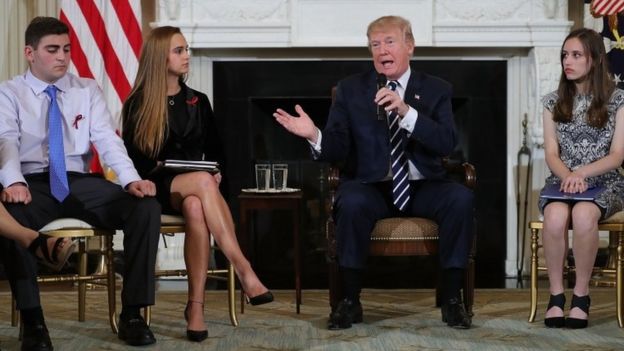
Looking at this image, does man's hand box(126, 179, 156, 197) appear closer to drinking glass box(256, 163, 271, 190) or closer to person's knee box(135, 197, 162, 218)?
person's knee box(135, 197, 162, 218)

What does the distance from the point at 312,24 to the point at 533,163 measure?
5.18ft

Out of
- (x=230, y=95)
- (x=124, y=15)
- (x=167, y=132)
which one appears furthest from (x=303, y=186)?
(x=167, y=132)

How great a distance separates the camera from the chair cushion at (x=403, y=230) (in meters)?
4.24

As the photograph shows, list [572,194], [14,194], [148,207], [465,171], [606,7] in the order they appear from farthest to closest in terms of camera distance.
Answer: [606,7] < [465,171] < [572,194] < [148,207] < [14,194]

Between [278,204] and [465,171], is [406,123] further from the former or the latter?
[278,204]

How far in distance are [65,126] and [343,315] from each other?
135 cm

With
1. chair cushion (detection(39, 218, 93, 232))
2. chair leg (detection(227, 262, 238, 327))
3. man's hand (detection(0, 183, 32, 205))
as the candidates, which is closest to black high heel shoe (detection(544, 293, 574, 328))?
chair leg (detection(227, 262, 238, 327))

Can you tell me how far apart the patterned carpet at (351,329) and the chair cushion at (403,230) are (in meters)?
0.36

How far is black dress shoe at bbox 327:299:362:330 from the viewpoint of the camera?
4199 mm

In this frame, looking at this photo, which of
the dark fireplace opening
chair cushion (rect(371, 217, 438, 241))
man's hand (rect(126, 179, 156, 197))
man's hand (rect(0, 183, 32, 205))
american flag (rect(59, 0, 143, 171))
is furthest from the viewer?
the dark fireplace opening

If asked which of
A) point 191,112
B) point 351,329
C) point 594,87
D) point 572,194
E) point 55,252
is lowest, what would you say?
point 351,329

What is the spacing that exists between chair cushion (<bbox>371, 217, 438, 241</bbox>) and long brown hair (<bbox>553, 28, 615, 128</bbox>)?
0.78 m

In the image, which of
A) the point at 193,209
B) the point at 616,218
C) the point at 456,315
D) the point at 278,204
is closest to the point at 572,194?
the point at 616,218

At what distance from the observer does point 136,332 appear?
3881 mm
